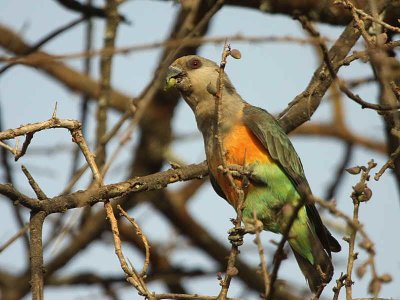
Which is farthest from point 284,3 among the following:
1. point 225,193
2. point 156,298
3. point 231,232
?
point 156,298

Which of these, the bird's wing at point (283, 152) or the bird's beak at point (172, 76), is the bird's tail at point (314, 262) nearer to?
the bird's wing at point (283, 152)

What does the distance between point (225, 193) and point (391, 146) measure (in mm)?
1449

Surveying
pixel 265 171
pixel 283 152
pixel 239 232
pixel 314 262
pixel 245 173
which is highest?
pixel 283 152

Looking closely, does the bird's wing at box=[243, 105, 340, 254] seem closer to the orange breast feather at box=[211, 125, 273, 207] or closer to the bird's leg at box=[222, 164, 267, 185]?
the orange breast feather at box=[211, 125, 273, 207]

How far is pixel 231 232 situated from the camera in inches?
164

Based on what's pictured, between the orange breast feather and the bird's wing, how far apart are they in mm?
53

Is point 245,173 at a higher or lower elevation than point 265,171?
lower

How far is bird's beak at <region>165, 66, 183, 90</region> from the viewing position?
5.59 metres

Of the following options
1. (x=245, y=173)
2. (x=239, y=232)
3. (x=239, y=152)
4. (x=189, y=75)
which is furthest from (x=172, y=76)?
(x=239, y=232)

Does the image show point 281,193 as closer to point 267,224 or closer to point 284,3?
point 267,224

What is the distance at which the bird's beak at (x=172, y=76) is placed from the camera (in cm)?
559

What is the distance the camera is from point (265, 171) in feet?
16.7

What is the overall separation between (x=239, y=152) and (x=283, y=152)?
1.13 ft

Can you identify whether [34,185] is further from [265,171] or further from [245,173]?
[265,171]
